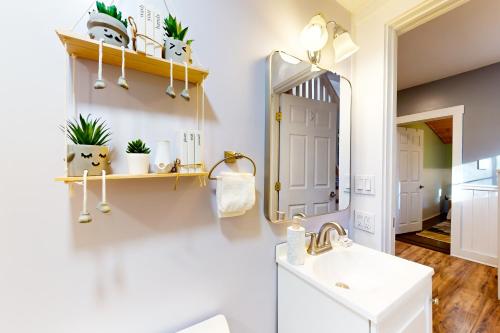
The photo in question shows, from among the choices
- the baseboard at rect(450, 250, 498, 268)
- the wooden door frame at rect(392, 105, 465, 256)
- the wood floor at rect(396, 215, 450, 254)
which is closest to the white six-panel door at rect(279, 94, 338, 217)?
the wooden door frame at rect(392, 105, 465, 256)

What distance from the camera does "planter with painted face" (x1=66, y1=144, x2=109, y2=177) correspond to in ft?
1.80

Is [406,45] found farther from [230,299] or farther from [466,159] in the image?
[230,299]

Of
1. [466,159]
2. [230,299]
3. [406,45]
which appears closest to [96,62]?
[230,299]

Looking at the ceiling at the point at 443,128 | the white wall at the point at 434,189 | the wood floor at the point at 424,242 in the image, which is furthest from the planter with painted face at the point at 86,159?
the ceiling at the point at 443,128

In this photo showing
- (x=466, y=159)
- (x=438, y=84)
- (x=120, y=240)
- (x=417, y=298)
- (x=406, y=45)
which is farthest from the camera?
(x=438, y=84)

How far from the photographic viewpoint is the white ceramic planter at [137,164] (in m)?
0.64

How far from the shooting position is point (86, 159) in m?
0.57

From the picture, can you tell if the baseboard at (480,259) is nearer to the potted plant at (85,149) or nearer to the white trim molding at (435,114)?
the white trim molding at (435,114)

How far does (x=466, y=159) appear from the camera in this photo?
8.70 ft

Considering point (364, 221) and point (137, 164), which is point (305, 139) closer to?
point (364, 221)

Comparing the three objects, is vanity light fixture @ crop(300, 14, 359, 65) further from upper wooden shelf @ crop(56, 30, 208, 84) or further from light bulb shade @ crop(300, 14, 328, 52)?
upper wooden shelf @ crop(56, 30, 208, 84)

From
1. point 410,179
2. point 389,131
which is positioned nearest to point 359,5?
point 389,131

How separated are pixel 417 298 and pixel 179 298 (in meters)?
0.94

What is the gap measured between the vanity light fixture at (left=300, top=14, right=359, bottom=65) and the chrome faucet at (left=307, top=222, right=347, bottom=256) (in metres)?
0.89
